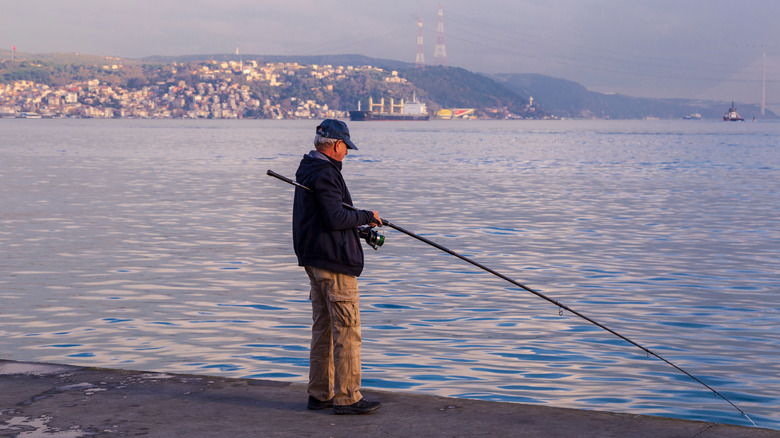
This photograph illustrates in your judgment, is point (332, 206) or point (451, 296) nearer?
point (332, 206)

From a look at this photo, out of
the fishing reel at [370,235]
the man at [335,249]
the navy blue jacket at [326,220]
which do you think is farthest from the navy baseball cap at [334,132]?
the fishing reel at [370,235]

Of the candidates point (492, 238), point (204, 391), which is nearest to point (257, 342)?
point (204, 391)

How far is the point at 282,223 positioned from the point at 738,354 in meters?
13.9

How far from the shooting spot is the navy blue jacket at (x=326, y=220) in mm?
5738

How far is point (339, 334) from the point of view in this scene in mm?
5852

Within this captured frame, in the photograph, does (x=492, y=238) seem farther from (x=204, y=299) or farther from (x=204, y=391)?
(x=204, y=391)

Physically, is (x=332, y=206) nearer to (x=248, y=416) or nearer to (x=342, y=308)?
(x=342, y=308)

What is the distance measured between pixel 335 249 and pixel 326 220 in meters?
0.19

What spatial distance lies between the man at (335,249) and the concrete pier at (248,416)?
0.57 feet

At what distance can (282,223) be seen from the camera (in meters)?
22.0

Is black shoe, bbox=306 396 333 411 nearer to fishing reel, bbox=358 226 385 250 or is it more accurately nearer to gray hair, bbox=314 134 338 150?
fishing reel, bbox=358 226 385 250

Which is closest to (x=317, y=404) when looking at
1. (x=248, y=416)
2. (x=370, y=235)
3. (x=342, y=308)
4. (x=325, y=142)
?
(x=248, y=416)

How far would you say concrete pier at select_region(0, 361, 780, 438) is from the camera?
17.5 feet

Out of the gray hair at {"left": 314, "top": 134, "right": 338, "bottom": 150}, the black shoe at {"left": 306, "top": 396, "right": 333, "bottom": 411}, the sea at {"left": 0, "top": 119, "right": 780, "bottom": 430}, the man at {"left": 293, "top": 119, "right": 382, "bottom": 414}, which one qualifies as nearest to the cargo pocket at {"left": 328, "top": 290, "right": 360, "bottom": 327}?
the man at {"left": 293, "top": 119, "right": 382, "bottom": 414}
